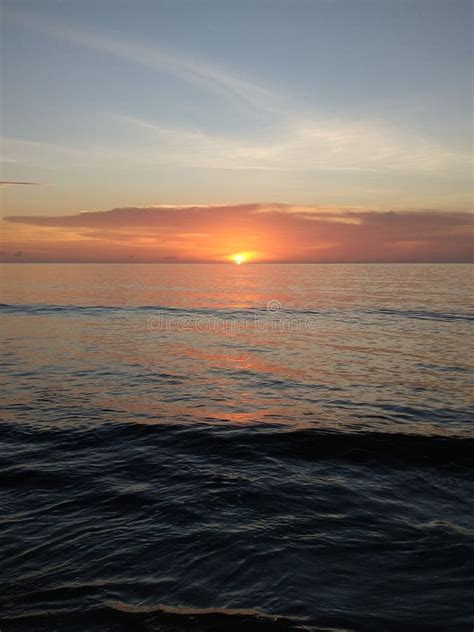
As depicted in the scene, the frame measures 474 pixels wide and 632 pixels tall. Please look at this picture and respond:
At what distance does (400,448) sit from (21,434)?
12.2m

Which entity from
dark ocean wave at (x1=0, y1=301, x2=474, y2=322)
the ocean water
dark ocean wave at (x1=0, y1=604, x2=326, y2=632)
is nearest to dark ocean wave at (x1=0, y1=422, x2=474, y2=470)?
the ocean water

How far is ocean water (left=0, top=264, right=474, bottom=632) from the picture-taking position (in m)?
7.12

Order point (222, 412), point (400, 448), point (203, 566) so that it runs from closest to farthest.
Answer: point (203, 566) → point (400, 448) → point (222, 412)

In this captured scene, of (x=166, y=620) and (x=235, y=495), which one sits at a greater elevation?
(x=166, y=620)

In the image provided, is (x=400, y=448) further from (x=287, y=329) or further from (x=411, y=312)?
(x=411, y=312)

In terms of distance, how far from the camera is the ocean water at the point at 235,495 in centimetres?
712

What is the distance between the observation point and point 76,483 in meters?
11.3

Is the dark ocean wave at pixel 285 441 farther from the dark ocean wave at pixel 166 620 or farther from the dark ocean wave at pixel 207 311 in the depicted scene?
the dark ocean wave at pixel 207 311

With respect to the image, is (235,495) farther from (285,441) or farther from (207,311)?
(207,311)

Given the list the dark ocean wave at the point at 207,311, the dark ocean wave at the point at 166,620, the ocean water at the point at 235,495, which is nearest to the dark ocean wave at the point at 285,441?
the ocean water at the point at 235,495

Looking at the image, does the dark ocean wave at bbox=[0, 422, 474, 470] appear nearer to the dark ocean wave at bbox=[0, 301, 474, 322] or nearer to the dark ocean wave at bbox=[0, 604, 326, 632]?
the dark ocean wave at bbox=[0, 604, 326, 632]

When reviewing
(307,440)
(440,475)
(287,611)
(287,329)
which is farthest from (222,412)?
(287,329)

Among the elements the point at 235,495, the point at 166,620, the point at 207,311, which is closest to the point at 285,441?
the point at 235,495

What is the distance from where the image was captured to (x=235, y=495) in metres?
10.7
